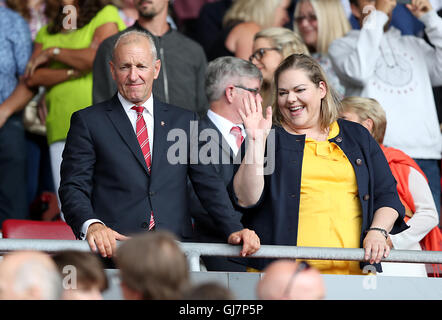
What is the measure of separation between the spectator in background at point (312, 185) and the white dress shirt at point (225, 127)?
31.8 inches

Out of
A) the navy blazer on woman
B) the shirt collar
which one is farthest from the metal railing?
the shirt collar

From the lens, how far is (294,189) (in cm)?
387

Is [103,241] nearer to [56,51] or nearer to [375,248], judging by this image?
[375,248]

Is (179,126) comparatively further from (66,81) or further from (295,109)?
(66,81)

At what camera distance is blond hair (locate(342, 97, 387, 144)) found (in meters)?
4.91

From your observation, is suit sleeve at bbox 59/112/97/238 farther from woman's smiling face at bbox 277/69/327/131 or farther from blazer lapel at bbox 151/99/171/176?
woman's smiling face at bbox 277/69/327/131

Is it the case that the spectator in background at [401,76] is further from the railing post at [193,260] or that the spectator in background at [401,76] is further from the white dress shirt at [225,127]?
the railing post at [193,260]

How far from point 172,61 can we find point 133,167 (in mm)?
1902

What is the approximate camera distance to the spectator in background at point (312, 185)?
3791mm

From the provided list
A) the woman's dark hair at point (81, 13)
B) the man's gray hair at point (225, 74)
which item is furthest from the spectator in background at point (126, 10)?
the man's gray hair at point (225, 74)

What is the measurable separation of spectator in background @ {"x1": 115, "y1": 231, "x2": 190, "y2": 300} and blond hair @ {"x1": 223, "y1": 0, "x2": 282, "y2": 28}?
442 centimetres

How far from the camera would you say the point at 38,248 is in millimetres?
3396

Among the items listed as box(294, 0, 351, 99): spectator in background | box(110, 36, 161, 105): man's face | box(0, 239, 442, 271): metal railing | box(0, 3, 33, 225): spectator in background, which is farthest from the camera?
box(294, 0, 351, 99): spectator in background
